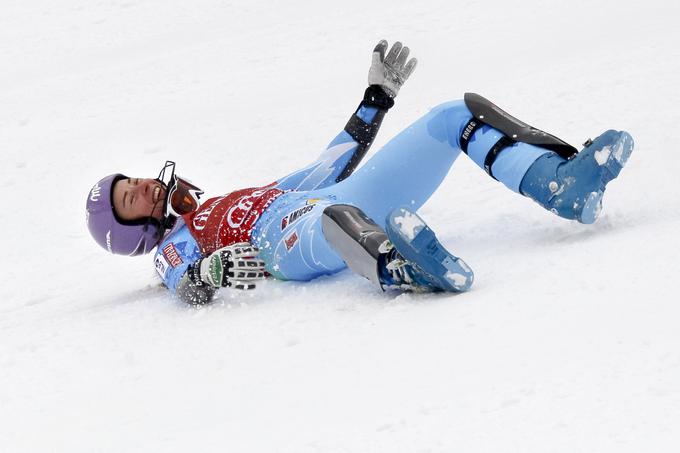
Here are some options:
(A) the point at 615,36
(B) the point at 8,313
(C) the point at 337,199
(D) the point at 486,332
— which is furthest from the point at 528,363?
(A) the point at 615,36

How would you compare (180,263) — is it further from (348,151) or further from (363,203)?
(348,151)

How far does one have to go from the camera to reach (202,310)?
432cm

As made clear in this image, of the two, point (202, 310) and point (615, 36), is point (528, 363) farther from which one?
point (615, 36)

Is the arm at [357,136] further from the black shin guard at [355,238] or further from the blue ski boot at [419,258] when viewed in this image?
the blue ski boot at [419,258]

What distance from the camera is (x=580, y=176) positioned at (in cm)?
365

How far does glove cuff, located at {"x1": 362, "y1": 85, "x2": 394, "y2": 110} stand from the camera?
16.2 feet

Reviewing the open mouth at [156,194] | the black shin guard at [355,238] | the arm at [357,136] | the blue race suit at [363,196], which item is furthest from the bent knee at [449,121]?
the open mouth at [156,194]

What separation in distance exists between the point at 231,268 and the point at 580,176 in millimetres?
1484

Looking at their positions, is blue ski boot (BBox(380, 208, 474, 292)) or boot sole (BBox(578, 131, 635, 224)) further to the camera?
boot sole (BBox(578, 131, 635, 224))

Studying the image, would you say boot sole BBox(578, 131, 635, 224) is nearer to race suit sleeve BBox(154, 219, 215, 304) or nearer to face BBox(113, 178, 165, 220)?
race suit sleeve BBox(154, 219, 215, 304)

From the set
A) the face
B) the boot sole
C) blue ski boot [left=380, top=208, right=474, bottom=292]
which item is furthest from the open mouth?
the boot sole

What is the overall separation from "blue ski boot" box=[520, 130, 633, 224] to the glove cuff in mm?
1309

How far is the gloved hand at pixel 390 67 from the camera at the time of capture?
189 inches

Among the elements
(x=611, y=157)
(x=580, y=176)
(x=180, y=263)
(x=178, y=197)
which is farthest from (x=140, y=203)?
(x=611, y=157)
